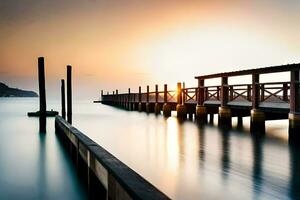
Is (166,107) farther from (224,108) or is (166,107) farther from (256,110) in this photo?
(256,110)

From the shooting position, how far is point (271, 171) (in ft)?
30.1

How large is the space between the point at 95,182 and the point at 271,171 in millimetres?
4771

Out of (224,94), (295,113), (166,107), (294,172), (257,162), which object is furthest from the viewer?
(166,107)

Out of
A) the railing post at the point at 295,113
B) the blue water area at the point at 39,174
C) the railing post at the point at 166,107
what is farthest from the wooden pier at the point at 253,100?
the blue water area at the point at 39,174

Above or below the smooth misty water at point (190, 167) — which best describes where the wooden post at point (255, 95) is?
above

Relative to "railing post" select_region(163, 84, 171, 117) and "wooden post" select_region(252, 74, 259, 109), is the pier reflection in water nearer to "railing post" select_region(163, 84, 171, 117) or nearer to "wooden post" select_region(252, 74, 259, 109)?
"wooden post" select_region(252, 74, 259, 109)

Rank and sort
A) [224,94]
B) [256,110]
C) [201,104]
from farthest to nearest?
[201,104], [224,94], [256,110]

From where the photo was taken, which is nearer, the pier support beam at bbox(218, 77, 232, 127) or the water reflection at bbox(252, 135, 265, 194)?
the water reflection at bbox(252, 135, 265, 194)

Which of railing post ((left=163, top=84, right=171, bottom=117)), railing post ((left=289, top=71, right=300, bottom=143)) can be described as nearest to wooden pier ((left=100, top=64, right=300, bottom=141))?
railing post ((left=289, top=71, right=300, bottom=143))

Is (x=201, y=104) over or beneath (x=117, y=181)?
over

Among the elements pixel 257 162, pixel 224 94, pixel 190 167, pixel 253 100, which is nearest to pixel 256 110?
pixel 253 100

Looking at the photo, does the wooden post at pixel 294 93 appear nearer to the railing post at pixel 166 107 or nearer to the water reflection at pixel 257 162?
the water reflection at pixel 257 162

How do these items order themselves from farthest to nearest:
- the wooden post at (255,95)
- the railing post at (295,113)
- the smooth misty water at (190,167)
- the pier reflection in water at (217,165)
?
the wooden post at (255,95) → the railing post at (295,113) → the smooth misty water at (190,167) → the pier reflection in water at (217,165)

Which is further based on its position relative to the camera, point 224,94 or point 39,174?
point 224,94
